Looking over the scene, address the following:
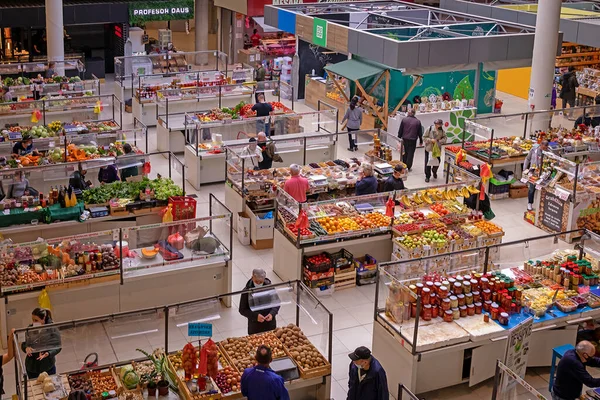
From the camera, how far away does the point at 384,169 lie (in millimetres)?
16281

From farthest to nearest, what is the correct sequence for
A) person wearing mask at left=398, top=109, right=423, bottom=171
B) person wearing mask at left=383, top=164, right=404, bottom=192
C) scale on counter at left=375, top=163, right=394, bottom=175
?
person wearing mask at left=398, top=109, right=423, bottom=171
scale on counter at left=375, top=163, right=394, bottom=175
person wearing mask at left=383, top=164, right=404, bottom=192

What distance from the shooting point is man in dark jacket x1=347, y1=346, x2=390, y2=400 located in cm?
888

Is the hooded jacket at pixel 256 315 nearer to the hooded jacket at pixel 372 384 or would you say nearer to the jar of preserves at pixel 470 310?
the hooded jacket at pixel 372 384

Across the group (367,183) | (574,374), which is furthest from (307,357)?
(367,183)

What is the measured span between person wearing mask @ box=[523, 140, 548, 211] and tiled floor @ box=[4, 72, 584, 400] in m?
0.48

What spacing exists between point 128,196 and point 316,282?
3889 mm

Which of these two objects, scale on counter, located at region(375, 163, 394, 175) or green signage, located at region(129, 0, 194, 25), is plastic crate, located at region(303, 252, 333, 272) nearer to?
scale on counter, located at region(375, 163, 394, 175)

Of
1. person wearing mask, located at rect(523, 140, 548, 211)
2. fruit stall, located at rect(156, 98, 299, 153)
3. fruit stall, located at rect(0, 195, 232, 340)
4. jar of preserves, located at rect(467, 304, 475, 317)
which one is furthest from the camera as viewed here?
fruit stall, located at rect(156, 98, 299, 153)

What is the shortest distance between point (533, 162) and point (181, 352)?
9.36 meters

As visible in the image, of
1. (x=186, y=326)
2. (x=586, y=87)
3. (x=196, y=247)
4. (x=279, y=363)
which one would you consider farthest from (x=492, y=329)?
(x=586, y=87)

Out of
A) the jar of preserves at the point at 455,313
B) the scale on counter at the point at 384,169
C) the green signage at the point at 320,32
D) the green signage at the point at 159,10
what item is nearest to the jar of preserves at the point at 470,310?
the jar of preserves at the point at 455,313

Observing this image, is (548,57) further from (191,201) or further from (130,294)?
(130,294)

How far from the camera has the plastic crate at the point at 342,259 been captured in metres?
13.3

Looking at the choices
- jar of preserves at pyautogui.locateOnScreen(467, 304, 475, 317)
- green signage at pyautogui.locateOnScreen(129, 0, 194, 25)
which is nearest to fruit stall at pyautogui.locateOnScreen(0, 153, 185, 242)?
jar of preserves at pyautogui.locateOnScreen(467, 304, 475, 317)
